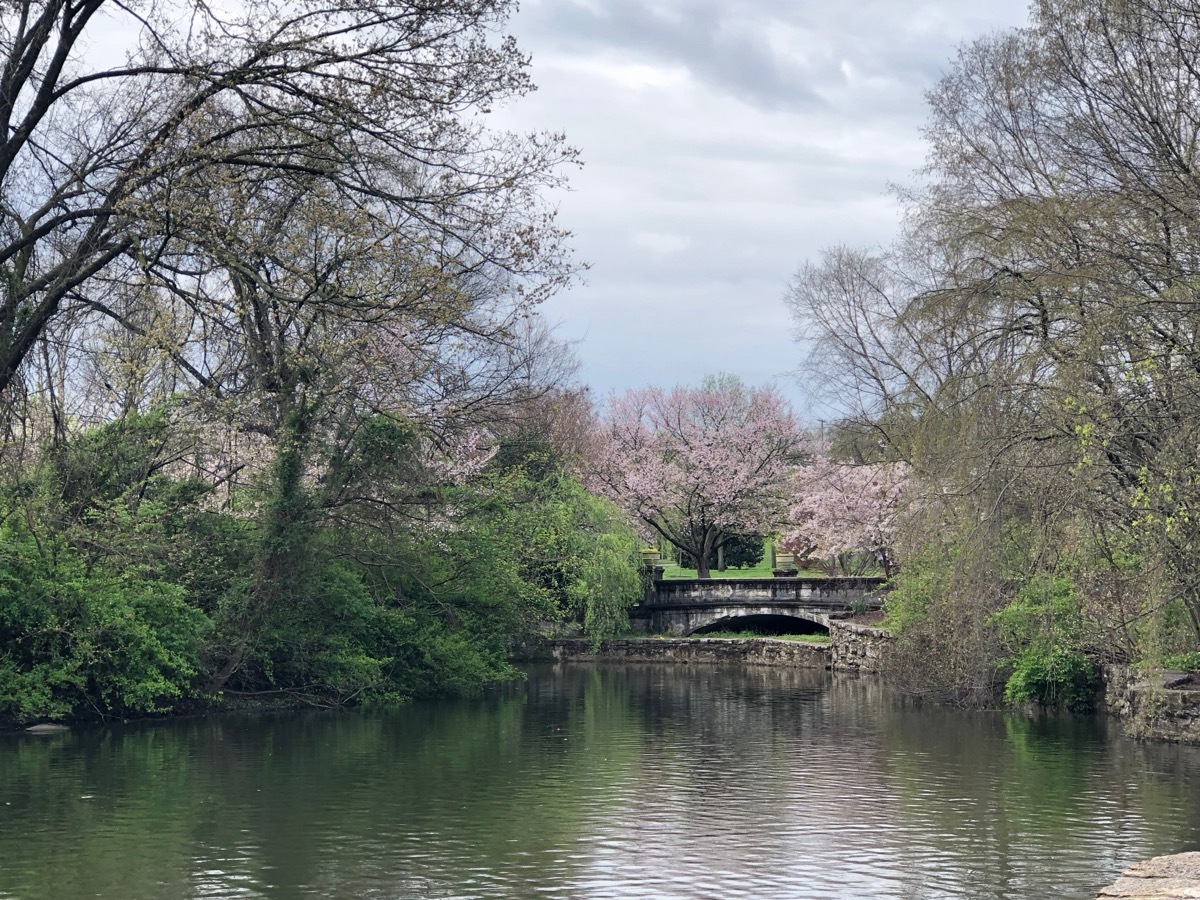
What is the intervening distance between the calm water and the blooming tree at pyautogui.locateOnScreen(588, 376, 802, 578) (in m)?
27.9

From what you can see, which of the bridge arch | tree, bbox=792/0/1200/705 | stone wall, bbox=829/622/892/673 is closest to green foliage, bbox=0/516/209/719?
tree, bbox=792/0/1200/705

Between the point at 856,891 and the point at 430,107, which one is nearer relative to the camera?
the point at 856,891

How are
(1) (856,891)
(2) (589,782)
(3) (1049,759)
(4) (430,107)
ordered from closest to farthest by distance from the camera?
(1) (856,891) < (4) (430,107) < (2) (589,782) < (3) (1049,759)

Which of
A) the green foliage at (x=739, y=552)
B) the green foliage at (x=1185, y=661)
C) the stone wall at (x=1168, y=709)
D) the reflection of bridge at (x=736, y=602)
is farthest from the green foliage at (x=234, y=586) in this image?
the green foliage at (x=739, y=552)

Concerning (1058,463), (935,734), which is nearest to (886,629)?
(935,734)

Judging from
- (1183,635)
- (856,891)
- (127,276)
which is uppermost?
(127,276)

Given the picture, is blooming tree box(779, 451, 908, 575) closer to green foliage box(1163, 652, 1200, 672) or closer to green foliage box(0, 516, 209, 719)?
green foliage box(1163, 652, 1200, 672)

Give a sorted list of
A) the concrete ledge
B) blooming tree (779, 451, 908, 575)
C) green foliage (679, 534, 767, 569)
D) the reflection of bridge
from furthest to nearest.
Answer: green foliage (679, 534, 767, 569), the reflection of bridge, blooming tree (779, 451, 908, 575), the concrete ledge

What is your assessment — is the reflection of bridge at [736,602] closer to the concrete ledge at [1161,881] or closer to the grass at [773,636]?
the grass at [773,636]

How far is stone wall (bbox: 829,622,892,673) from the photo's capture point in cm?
3550

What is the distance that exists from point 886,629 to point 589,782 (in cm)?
1827

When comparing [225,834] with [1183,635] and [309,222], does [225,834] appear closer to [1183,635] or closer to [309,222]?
[309,222]

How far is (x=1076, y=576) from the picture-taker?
22688 millimetres

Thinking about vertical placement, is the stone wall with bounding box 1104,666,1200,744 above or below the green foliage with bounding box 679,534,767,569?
below
